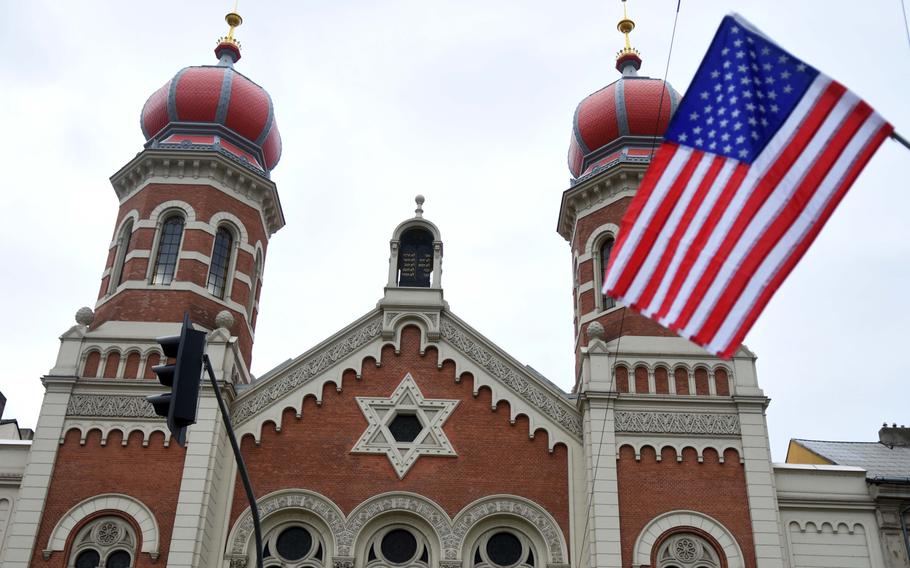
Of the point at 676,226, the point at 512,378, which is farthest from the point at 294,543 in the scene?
the point at 676,226

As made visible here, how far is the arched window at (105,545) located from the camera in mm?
22359

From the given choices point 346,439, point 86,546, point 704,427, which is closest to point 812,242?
point 704,427

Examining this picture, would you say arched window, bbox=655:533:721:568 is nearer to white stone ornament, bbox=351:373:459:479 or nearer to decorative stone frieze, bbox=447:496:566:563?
decorative stone frieze, bbox=447:496:566:563

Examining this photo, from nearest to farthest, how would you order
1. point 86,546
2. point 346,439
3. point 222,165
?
point 86,546 < point 346,439 < point 222,165

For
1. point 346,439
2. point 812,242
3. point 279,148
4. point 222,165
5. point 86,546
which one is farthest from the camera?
point 279,148

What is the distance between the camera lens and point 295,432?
2416 centimetres

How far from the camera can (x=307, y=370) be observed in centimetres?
2505

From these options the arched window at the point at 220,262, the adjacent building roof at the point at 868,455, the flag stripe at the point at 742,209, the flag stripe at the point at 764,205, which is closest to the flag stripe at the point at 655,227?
the flag stripe at the point at 742,209

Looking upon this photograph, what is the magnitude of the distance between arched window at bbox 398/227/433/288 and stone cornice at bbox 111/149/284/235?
4.77 meters

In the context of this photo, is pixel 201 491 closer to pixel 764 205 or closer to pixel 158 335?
pixel 158 335

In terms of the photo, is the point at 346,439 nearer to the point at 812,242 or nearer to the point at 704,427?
the point at 704,427

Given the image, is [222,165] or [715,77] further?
[222,165]

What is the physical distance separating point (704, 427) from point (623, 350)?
2.83 meters

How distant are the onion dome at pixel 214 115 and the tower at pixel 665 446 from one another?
10.5 metres
